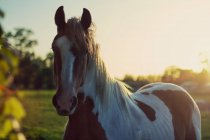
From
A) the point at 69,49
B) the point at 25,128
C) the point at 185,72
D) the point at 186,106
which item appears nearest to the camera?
the point at 69,49

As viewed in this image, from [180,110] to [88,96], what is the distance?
2.28 metres

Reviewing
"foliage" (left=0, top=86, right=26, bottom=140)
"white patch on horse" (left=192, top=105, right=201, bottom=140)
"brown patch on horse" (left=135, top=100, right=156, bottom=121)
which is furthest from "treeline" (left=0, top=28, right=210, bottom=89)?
"white patch on horse" (left=192, top=105, right=201, bottom=140)

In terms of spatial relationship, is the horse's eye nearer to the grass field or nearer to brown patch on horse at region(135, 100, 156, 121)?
brown patch on horse at region(135, 100, 156, 121)

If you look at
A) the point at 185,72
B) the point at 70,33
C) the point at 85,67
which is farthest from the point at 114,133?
the point at 185,72

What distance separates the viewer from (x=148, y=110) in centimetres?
574

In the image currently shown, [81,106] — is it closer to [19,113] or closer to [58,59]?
[58,59]

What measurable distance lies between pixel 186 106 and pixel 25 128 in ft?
38.2

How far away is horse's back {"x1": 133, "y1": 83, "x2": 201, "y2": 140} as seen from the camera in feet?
19.2

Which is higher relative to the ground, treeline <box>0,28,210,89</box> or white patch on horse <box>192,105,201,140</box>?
treeline <box>0,28,210,89</box>

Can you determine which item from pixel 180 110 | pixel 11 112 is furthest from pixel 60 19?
pixel 11 112

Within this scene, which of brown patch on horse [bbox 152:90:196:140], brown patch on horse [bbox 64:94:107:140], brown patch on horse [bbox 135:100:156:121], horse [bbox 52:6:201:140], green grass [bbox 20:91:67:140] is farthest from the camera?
green grass [bbox 20:91:67:140]

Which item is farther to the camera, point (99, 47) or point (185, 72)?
point (185, 72)

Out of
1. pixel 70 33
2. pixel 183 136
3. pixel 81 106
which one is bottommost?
pixel 183 136

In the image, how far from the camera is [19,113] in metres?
1.16
